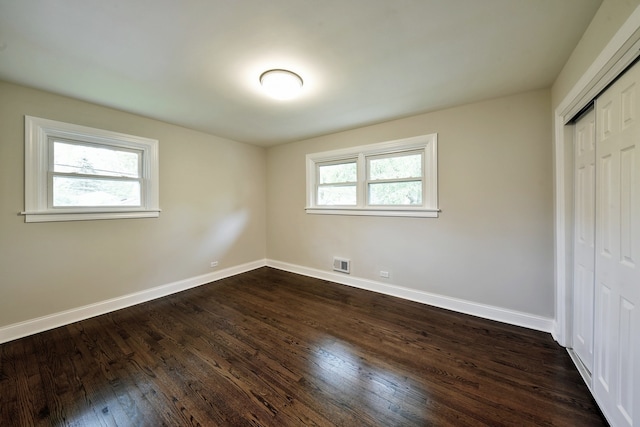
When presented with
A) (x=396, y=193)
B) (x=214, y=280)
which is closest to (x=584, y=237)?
(x=396, y=193)

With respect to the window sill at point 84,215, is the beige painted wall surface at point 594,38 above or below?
above

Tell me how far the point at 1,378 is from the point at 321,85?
3570 mm

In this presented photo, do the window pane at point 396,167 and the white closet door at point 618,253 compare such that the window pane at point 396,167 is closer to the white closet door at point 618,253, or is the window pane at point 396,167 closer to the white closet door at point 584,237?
the white closet door at point 584,237

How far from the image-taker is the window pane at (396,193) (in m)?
3.25

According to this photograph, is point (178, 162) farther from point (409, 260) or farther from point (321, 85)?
point (409, 260)

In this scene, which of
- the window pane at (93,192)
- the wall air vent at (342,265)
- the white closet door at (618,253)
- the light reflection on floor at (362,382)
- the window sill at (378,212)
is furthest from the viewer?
the wall air vent at (342,265)

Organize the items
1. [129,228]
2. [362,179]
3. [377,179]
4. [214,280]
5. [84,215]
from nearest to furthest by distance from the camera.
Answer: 1. [84,215]
2. [129,228]
3. [377,179]
4. [362,179]
5. [214,280]

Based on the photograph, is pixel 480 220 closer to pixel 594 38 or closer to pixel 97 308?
pixel 594 38

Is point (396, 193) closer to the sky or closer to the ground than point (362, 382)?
closer to the sky

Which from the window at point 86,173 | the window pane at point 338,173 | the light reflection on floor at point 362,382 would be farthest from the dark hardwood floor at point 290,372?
the window pane at point 338,173

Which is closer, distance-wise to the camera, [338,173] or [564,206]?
[564,206]

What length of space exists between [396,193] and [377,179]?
0.36 metres

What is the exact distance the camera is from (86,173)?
2.79 metres

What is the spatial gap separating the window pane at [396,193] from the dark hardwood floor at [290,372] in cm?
146
